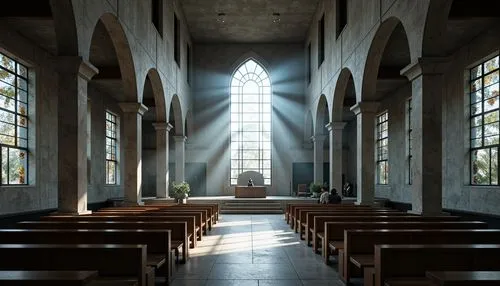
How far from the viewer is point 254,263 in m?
7.57

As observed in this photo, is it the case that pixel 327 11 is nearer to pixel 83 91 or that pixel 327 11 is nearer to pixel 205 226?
pixel 205 226

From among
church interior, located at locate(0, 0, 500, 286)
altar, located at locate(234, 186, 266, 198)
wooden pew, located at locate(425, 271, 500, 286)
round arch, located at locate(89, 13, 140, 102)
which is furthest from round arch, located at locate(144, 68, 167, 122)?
wooden pew, located at locate(425, 271, 500, 286)

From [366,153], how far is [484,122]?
328cm

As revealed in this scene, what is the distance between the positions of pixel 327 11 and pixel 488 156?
32.4 feet

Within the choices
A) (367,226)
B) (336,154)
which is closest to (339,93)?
(336,154)

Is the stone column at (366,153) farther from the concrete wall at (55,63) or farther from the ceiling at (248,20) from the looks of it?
the ceiling at (248,20)

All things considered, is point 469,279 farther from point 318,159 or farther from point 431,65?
point 318,159

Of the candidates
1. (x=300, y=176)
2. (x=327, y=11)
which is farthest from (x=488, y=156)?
(x=300, y=176)

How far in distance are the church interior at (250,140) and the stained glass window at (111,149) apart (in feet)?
0.36

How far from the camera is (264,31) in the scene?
82.7 ft

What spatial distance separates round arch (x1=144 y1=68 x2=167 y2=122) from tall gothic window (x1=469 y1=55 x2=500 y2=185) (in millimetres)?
10350

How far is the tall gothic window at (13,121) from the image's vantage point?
11.6m

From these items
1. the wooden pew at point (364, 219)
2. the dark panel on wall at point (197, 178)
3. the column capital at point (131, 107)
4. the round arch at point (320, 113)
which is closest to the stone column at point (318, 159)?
the round arch at point (320, 113)

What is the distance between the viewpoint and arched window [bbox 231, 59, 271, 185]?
2734 cm
